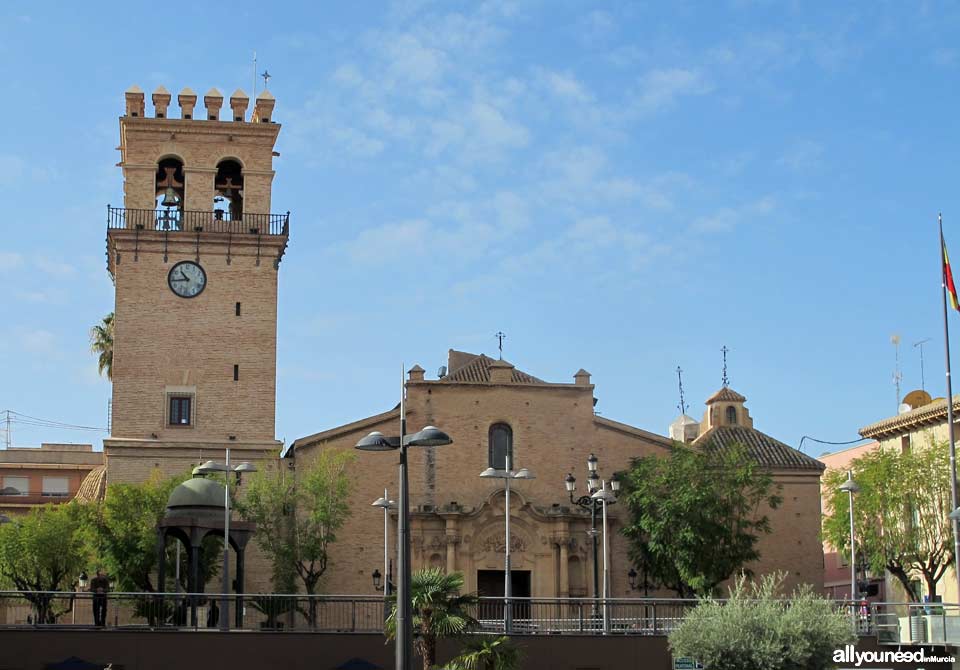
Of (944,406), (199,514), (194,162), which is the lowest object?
(199,514)

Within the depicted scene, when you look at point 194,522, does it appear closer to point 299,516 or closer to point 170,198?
point 299,516

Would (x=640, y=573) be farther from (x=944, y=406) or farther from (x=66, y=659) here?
(x=66, y=659)

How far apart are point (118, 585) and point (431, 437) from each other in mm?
27576

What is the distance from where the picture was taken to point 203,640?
95.5ft

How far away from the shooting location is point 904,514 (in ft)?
160

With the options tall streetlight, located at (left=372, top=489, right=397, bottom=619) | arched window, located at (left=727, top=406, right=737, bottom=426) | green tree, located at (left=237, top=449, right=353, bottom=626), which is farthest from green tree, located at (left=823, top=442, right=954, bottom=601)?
green tree, located at (left=237, top=449, right=353, bottom=626)

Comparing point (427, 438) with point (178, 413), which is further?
point (178, 413)

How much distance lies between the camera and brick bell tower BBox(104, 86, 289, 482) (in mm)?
48312

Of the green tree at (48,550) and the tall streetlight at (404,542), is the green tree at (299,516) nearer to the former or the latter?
the green tree at (48,550)

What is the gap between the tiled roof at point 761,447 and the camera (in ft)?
178

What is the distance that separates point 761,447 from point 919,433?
5.90 meters

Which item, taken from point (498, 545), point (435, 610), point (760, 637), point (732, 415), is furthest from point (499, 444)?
point (760, 637)

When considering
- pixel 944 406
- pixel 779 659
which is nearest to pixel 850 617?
pixel 779 659

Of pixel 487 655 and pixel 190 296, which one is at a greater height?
pixel 190 296
